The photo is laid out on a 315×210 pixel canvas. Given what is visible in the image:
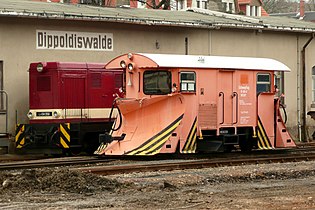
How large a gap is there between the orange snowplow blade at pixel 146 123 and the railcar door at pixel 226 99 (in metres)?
1.50

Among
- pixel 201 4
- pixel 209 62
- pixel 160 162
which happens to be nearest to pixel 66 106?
pixel 209 62

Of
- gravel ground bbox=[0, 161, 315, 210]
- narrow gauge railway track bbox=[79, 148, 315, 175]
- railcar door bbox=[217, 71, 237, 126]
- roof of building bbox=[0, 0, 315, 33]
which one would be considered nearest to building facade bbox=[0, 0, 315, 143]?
roof of building bbox=[0, 0, 315, 33]

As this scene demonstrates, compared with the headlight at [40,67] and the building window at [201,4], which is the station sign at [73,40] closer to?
the headlight at [40,67]

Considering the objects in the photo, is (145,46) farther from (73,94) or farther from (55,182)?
(55,182)

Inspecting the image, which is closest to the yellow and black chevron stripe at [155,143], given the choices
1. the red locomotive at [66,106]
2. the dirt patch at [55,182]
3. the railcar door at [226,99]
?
the railcar door at [226,99]

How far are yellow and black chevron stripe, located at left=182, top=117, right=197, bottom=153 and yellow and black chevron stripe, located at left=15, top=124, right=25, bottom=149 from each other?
523cm

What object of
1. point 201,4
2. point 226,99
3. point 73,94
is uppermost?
point 201,4

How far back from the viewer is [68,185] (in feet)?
44.6

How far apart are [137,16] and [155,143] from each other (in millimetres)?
8746

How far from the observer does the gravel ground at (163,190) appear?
11758 mm

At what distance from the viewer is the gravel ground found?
463 inches

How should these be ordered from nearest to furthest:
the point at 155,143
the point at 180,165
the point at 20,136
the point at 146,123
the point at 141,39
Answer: the point at 180,165 → the point at 155,143 → the point at 146,123 → the point at 20,136 → the point at 141,39

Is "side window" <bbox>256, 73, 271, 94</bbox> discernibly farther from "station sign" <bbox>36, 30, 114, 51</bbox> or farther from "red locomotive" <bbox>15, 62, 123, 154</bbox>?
"station sign" <bbox>36, 30, 114, 51</bbox>

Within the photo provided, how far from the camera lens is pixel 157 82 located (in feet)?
68.3
